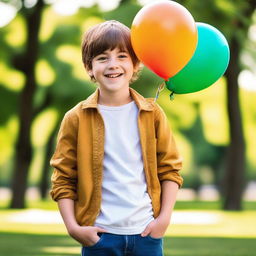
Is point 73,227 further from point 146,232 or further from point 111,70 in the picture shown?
point 111,70

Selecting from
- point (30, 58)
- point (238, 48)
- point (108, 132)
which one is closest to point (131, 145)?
point (108, 132)

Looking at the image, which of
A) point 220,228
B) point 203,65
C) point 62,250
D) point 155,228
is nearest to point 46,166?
point 220,228

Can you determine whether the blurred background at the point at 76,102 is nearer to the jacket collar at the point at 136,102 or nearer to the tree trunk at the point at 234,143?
the tree trunk at the point at 234,143

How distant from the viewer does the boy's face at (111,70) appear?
3.96 meters

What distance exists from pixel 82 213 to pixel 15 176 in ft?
63.5

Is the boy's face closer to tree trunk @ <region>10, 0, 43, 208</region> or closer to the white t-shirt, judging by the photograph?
the white t-shirt

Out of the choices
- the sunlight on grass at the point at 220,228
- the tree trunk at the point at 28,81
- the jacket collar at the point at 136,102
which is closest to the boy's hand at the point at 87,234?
the jacket collar at the point at 136,102

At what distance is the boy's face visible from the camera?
3.96 metres

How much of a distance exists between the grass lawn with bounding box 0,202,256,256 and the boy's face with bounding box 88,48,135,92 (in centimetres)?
546

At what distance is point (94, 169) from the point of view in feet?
12.8

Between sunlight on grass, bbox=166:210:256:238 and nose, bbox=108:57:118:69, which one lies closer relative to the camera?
nose, bbox=108:57:118:69

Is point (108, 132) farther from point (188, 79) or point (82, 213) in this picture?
point (188, 79)

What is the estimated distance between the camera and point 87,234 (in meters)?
3.84

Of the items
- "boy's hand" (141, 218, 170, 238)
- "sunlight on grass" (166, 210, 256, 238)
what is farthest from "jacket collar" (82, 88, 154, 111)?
"sunlight on grass" (166, 210, 256, 238)
